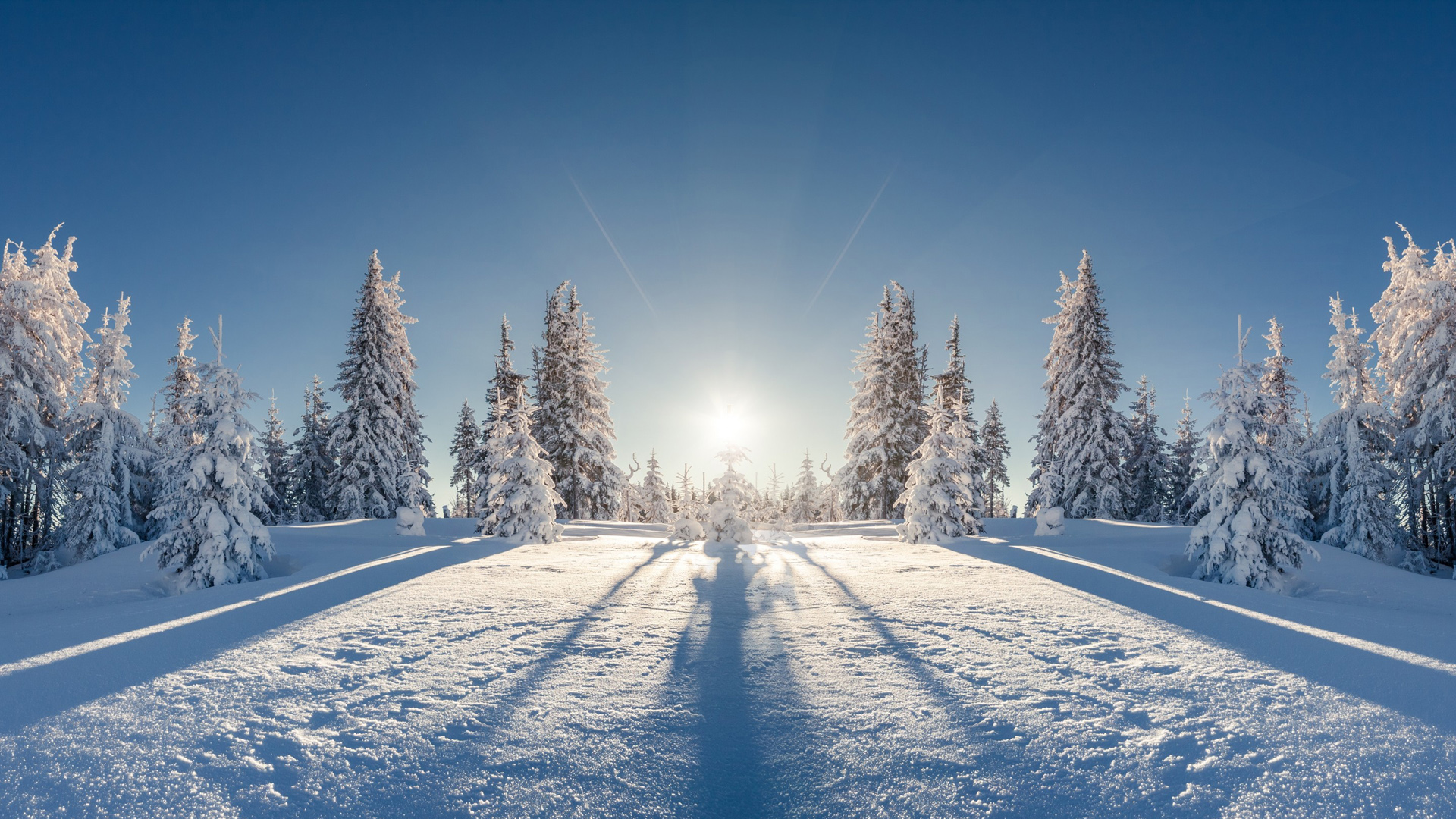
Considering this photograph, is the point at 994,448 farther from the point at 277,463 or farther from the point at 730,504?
the point at 277,463

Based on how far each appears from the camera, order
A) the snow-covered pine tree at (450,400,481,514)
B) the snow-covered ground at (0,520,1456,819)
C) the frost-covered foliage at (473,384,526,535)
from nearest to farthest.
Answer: the snow-covered ground at (0,520,1456,819) < the frost-covered foliage at (473,384,526,535) < the snow-covered pine tree at (450,400,481,514)

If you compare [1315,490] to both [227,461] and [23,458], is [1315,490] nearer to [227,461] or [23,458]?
[227,461]

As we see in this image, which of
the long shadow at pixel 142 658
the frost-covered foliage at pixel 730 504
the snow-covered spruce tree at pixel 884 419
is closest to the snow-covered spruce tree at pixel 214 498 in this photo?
the long shadow at pixel 142 658

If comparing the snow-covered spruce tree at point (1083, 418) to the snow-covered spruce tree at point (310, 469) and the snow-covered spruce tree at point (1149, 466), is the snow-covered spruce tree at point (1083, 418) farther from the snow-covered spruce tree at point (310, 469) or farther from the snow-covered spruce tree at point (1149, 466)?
the snow-covered spruce tree at point (310, 469)

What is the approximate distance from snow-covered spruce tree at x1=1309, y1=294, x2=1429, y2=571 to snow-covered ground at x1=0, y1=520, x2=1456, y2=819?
39.7 ft

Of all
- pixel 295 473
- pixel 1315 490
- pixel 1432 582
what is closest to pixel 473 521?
pixel 295 473

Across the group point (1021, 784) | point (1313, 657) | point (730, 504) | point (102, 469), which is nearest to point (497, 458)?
point (730, 504)

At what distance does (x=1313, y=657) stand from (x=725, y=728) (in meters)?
4.51

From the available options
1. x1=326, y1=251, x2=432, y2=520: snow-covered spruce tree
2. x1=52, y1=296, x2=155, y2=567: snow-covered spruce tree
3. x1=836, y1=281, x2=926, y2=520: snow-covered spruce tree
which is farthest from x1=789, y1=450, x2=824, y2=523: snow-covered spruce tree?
x1=52, y1=296, x2=155, y2=567: snow-covered spruce tree

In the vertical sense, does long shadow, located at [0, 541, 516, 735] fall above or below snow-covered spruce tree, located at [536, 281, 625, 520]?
below

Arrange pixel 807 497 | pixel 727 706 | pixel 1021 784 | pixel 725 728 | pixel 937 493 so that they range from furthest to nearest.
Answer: pixel 807 497 → pixel 937 493 → pixel 727 706 → pixel 725 728 → pixel 1021 784

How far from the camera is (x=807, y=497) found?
6128 centimetres

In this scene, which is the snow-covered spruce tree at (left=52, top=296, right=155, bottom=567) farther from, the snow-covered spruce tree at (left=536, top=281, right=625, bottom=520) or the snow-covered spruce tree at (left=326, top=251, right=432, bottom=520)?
the snow-covered spruce tree at (left=536, top=281, right=625, bottom=520)

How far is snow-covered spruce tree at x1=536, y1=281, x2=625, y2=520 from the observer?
2806 cm
